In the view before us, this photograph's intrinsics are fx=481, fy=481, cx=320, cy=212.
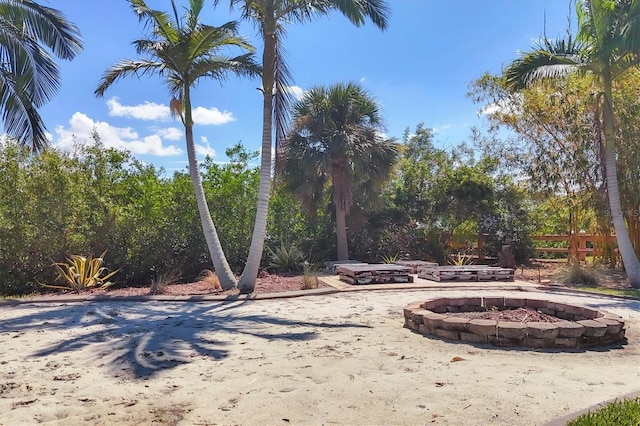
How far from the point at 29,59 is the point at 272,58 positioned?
511 centimetres

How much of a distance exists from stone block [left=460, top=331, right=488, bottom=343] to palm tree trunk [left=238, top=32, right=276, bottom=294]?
5.36m

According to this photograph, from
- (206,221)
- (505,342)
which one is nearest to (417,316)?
(505,342)

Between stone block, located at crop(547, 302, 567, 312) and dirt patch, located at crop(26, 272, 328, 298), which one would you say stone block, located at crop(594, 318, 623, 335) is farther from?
dirt patch, located at crop(26, 272, 328, 298)

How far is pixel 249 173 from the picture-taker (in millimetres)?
15008

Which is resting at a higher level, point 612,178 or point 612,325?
point 612,178

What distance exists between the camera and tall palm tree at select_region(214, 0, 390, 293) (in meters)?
9.90

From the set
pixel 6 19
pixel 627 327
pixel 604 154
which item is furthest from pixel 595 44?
pixel 6 19

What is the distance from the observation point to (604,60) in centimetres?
1158

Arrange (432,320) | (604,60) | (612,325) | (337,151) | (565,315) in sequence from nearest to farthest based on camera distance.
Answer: (612,325) → (432,320) → (565,315) → (604,60) → (337,151)

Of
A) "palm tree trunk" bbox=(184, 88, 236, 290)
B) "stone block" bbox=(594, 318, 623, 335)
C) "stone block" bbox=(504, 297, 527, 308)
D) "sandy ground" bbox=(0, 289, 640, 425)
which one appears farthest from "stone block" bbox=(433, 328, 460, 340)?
"palm tree trunk" bbox=(184, 88, 236, 290)

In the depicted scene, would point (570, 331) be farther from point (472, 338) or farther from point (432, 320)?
point (432, 320)

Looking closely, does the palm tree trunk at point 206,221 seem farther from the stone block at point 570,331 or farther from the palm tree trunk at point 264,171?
the stone block at point 570,331

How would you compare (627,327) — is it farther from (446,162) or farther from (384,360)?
(446,162)

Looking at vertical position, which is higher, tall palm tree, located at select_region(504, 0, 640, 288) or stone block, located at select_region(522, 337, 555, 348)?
tall palm tree, located at select_region(504, 0, 640, 288)
